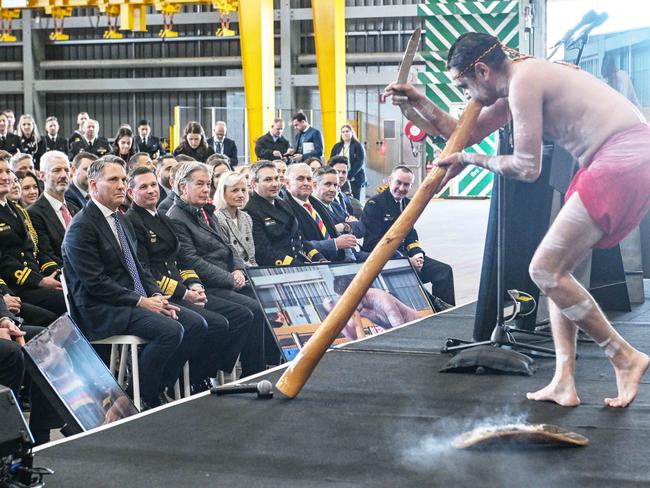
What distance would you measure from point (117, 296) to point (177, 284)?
581 millimetres

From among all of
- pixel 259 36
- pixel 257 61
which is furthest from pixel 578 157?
pixel 257 61

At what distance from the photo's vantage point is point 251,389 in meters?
4.40

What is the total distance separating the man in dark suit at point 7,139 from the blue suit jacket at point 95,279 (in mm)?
8759

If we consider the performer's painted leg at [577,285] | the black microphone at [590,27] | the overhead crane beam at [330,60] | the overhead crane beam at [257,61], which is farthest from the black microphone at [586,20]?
the overhead crane beam at [330,60]

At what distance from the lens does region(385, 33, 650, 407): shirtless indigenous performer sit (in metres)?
3.98

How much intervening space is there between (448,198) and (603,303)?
18224mm

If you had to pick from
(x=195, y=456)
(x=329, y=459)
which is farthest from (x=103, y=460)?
(x=329, y=459)

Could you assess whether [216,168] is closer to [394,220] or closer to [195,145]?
[394,220]

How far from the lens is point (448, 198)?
2505cm

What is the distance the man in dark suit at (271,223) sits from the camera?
6523mm

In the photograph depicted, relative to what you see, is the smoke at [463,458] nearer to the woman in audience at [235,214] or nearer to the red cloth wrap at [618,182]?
the red cloth wrap at [618,182]

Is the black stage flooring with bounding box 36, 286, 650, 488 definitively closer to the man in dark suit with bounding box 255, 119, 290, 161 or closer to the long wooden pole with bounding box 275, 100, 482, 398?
the long wooden pole with bounding box 275, 100, 482, 398

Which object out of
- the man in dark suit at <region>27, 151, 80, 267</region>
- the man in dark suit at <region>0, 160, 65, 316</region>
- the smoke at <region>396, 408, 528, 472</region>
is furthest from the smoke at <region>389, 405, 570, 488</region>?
the man in dark suit at <region>27, 151, 80, 267</region>

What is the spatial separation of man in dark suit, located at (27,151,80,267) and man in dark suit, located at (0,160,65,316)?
0.29 metres
